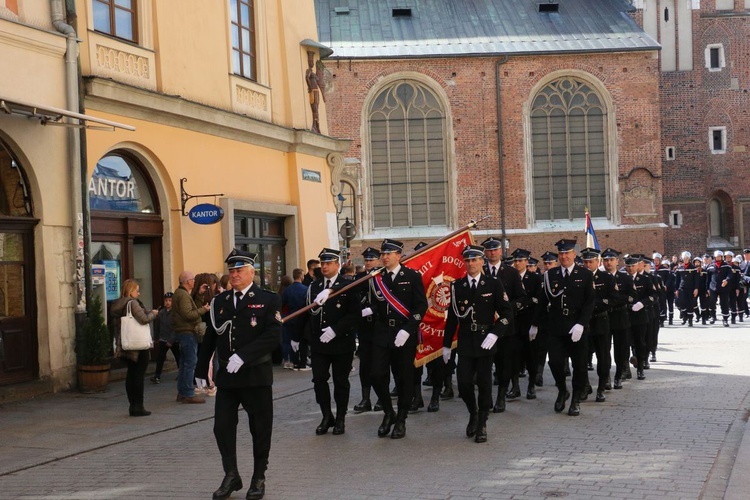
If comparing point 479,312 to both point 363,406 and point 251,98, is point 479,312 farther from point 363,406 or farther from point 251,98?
point 251,98

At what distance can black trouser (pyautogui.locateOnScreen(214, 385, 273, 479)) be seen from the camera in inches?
289

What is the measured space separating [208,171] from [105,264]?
3.11m

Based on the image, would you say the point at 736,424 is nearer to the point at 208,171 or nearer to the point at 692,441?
the point at 692,441

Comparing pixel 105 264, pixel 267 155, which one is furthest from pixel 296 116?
pixel 105 264

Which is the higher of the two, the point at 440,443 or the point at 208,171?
the point at 208,171

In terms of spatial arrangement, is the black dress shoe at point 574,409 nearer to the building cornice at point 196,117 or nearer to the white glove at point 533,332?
the white glove at point 533,332

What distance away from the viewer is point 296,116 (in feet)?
67.2

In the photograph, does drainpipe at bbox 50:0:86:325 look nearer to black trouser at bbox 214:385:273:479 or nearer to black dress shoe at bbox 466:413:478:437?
black dress shoe at bbox 466:413:478:437

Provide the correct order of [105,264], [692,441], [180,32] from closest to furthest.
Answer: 1. [692,441]
2. [105,264]
3. [180,32]

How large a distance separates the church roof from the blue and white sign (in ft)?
85.1

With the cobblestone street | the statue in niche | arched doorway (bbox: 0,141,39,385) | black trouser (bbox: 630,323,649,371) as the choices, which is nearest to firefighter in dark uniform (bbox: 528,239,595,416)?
the cobblestone street

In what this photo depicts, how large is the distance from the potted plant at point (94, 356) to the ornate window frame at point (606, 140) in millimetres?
29473

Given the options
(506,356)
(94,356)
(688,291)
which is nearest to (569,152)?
(688,291)

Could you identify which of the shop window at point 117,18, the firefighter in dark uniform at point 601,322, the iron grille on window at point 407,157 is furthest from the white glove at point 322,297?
the iron grille on window at point 407,157
